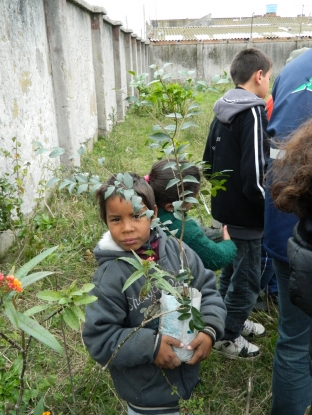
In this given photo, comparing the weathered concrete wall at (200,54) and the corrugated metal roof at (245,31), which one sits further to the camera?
the corrugated metal roof at (245,31)

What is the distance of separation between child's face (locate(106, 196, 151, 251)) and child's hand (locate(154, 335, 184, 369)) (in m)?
0.35

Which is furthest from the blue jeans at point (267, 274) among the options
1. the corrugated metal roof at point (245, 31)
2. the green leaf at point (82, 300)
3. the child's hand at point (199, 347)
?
the corrugated metal roof at point (245, 31)

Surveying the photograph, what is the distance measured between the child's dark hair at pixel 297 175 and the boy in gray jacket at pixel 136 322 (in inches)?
18.9

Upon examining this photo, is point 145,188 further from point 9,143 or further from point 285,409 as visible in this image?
point 9,143

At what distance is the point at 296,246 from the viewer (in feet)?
4.06

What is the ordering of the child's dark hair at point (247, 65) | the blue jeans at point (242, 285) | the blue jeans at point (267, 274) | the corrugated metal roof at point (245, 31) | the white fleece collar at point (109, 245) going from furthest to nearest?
the corrugated metal roof at point (245, 31)
the blue jeans at point (267, 274)
the child's dark hair at point (247, 65)
the blue jeans at point (242, 285)
the white fleece collar at point (109, 245)

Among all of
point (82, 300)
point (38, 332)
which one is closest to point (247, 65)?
point (82, 300)

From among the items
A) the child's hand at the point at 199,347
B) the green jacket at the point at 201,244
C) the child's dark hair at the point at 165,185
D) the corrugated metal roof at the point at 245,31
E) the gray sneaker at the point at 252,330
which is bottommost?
the gray sneaker at the point at 252,330

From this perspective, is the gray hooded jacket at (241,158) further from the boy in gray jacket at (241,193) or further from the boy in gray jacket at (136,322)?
the boy in gray jacket at (136,322)

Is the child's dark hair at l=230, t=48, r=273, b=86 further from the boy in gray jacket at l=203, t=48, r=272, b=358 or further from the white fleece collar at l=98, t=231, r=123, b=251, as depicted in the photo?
the white fleece collar at l=98, t=231, r=123, b=251

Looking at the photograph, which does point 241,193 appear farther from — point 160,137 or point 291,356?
point 160,137

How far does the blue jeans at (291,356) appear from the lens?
180cm

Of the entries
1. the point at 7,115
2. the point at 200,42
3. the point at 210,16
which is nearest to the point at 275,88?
the point at 7,115

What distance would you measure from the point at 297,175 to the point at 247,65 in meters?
1.78
